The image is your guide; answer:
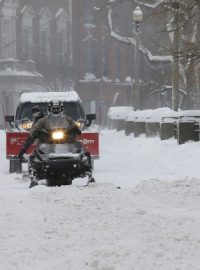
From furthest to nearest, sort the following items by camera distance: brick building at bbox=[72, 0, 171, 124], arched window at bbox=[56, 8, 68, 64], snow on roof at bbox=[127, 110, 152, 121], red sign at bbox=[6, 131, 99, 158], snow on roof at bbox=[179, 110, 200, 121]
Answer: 1. brick building at bbox=[72, 0, 171, 124]
2. arched window at bbox=[56, 8, 68, 64]
3. snow on roof at bbox=[127, 110, 152, 121]
4. snow on roof at bbox=[179, 110, 200, 121]
5. red sign at bbox=[6, 131, 99, 158]

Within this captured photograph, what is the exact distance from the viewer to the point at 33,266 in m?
6.08

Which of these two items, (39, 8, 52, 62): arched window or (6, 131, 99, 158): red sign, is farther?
(39, 8, 52, 62): arched window

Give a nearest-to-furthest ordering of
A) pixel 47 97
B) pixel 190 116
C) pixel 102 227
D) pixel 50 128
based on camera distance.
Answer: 1. pixel 102 227
2. pixel 50 128
3. pixel 47 97
4. pixel 190 116

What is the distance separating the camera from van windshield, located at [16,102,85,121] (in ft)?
53.8

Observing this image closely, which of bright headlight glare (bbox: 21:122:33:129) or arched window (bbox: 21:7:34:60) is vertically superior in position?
arched window (bbox: 21:7:34:60)

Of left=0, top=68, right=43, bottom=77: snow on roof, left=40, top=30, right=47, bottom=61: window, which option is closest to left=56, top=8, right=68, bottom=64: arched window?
left=40, top=30, right=47, bottom=61: window

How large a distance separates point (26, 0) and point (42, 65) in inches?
250

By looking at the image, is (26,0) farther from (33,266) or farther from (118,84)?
(33,266)

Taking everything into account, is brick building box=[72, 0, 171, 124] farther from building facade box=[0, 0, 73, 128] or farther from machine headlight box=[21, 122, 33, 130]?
machine headlight box=[21, 122, 33, 130]

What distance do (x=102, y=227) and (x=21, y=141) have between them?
808 centimetres

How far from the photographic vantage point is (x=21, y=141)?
50.4ft

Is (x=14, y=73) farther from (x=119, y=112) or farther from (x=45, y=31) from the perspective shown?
(x=119, y=112)

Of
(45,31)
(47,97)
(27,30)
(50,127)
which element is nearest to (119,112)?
(27,30)

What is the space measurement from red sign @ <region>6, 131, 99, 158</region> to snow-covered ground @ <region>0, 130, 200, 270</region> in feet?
9.14
